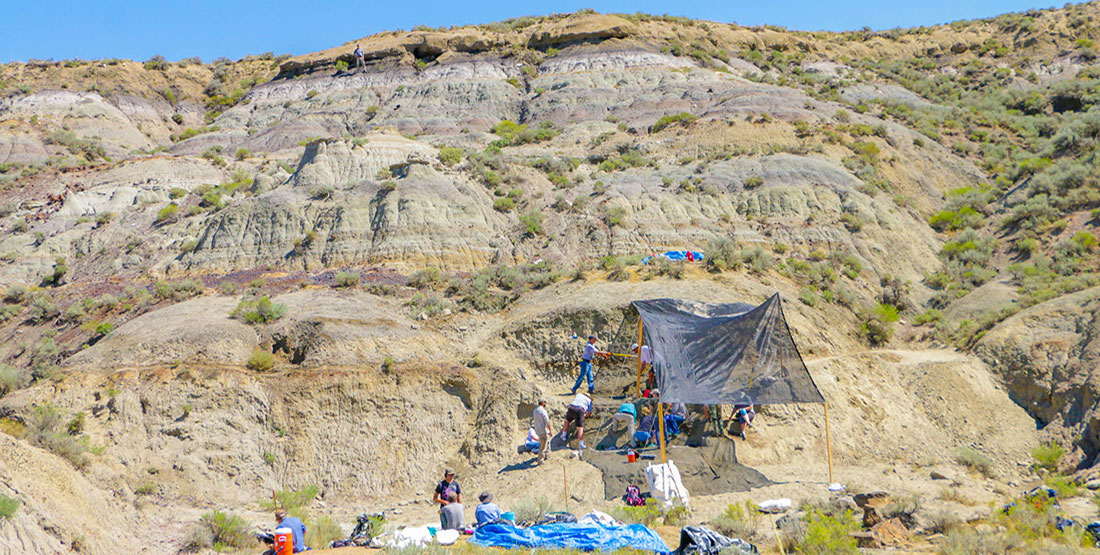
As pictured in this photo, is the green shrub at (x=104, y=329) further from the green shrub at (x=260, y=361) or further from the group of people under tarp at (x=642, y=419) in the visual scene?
the group of people under tarp at (x=642, y=419)

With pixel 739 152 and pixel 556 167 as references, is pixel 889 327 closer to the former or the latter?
pixel 739 152

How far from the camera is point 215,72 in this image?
191ft

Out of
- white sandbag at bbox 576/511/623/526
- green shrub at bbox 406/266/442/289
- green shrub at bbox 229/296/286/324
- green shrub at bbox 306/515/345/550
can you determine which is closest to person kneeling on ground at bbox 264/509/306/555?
green shrub at bbox 306/515/345/550

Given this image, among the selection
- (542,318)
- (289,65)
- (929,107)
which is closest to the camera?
(542,318)

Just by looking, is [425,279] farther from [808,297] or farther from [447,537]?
[447,537]

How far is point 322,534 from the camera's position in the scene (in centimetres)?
1181

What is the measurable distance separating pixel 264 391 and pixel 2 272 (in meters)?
17.0

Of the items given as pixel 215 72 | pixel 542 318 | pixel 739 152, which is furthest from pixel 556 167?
pixel 215 72

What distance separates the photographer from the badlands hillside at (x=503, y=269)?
15500mm

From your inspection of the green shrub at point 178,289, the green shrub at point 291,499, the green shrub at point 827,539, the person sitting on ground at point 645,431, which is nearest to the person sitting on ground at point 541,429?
the person sitting on ground at point 645,431

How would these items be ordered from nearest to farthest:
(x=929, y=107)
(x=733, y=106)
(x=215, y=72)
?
(x=733, y=106) → (x=929, y=107) → (x=215, y=72)

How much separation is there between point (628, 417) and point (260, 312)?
10504 mm

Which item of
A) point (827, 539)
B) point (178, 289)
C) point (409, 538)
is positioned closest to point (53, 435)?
point (409, 538)

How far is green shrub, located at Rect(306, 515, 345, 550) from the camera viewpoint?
37.8 feet
